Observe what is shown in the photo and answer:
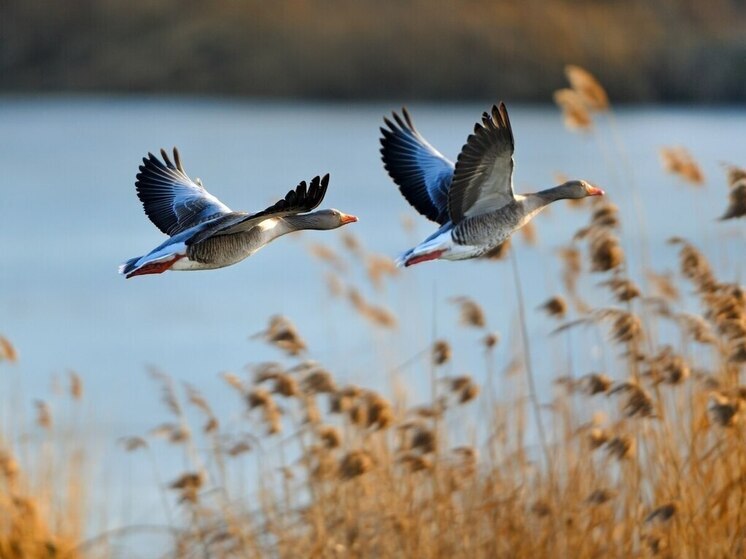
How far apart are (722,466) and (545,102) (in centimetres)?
2735

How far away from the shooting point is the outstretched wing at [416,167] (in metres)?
3.41

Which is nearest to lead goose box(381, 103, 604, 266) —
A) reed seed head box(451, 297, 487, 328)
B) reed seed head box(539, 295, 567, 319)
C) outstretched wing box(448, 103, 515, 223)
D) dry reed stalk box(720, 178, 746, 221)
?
outstretched wing box(448, 103, 515, 223)

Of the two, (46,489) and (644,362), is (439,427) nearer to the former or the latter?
(644,362)

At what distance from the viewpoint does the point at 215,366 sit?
44.3 ft

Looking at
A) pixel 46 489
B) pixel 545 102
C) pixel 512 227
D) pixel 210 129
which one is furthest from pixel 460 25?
pixel 512 227

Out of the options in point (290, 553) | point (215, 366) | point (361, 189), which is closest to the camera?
point (290, 553)

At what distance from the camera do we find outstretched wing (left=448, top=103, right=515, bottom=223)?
289 centimetres

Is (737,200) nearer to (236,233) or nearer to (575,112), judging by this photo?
(575,112)

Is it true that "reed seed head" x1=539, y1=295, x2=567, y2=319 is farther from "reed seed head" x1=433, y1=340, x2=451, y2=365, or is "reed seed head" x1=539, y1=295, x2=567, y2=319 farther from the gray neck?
the gray neck

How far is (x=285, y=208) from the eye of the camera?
2.37 metres

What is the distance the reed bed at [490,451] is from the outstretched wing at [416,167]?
1.26m

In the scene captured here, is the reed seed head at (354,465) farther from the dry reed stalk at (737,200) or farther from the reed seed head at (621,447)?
the dry reed stalk at (737,200)

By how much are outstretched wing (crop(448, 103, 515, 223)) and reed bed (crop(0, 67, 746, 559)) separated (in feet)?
6.55

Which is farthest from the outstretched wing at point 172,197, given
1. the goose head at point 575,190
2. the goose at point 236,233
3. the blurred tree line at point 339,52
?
the blurred tree line at point 339,52
